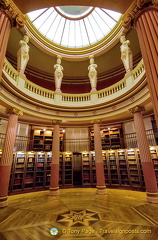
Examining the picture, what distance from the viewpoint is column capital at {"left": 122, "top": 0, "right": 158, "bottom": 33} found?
99.0 inches

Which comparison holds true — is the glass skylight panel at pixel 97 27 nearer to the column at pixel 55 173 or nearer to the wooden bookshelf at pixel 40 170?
the column at pixel 55 173

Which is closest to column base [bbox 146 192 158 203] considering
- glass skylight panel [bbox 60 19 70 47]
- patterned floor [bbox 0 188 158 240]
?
patterned floor [bbox 0 188 158 240]

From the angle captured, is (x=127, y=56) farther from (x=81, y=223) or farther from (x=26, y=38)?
(x=81, y=223)

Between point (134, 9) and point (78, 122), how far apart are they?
6.98m

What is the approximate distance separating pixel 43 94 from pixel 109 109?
445 centimetres

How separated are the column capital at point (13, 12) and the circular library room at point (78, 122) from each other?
0.02 metres

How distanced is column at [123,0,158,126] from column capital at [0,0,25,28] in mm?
2427

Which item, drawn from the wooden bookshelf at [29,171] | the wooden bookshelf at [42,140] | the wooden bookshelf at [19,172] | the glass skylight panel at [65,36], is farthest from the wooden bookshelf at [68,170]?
the glass skylight panel at [65,36]

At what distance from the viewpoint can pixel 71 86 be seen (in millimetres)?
12250

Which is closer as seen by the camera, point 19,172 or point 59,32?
point 19,172

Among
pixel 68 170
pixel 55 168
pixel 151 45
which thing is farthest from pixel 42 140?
pixel 151 45

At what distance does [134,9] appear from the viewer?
2.66 m

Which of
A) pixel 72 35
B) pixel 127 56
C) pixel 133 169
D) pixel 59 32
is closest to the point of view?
pixel 127 56

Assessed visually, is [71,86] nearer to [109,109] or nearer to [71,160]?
[109,109]
